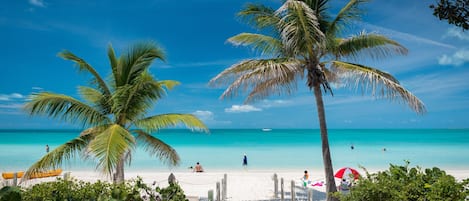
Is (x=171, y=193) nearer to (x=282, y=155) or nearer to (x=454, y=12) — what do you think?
(x=454, y=12)

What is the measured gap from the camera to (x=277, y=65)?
905 cm

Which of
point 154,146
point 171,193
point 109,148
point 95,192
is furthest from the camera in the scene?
point 154,146

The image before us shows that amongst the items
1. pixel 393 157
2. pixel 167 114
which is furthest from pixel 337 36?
pixel 393 157

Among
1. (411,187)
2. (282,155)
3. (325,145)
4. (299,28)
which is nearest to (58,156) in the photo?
(299,28)

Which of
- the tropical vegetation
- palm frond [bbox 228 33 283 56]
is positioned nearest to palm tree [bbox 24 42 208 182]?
palm frond [bbox 228 33 283 56]

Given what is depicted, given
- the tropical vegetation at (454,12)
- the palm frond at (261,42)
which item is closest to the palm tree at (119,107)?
the palm frond at (261,42)

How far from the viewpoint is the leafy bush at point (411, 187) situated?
3.26 meters

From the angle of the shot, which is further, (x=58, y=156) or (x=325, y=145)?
(x=325, y=145)

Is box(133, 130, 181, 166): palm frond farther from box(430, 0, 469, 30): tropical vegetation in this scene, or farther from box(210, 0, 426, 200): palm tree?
box(430, 0, 469, 30): tropical vegetation

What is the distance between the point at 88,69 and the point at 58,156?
2.35m

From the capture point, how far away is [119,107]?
8484mm

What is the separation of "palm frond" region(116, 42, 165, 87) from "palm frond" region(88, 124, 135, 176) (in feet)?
6.69

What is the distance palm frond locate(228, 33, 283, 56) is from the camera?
34.4 feet

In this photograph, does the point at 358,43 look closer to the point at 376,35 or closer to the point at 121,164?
the point at 376,35
